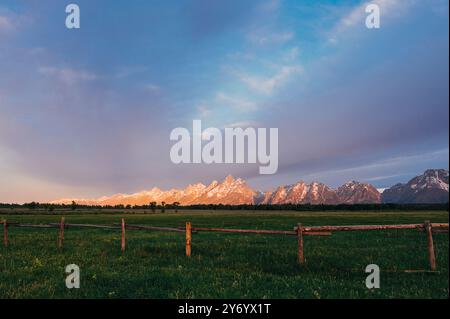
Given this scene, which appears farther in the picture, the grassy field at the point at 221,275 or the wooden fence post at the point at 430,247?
the wooden fence post at the point at 430,247

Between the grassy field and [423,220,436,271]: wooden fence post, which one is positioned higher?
[423,220,436,271]: wooden fence post

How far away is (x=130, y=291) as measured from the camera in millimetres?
12172

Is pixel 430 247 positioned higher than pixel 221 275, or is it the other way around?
pixel 430 247

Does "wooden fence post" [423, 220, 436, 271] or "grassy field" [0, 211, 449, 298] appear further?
"wooden fence post" [423, 220, 436, 271]

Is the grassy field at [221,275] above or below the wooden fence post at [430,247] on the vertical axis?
below

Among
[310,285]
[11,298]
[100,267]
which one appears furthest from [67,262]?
[310,285]

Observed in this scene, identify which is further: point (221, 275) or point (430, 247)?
point (430, 247)
